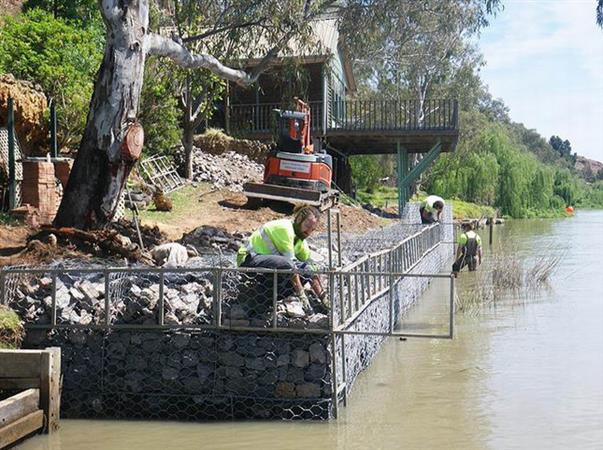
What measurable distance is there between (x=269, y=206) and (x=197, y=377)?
507 inches

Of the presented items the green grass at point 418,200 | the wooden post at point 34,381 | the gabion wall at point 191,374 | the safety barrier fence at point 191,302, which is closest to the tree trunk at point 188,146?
the safety barrier fence at point 191,302

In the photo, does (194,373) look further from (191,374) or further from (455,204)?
(455,204)

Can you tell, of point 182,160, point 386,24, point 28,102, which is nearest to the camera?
point 28,102

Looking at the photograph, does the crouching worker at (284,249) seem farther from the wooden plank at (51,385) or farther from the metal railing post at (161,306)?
the wooden plank at (51,385)

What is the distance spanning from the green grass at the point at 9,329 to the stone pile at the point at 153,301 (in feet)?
0.72

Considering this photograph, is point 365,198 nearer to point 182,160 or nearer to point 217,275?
point 182,160

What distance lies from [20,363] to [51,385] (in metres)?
0.36

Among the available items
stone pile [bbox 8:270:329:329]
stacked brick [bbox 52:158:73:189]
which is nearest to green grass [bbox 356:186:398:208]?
stacked brick [bbox 52:158:73:189]

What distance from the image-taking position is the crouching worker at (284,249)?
29.3 ft

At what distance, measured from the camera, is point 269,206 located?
2169 centimetres

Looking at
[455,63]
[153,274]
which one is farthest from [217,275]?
[455,63]

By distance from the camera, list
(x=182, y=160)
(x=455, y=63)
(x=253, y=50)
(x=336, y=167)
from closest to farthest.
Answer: (x=253, y=50)
(x=182, y=160)
(x=336, y=167)
(x=455, y=63)

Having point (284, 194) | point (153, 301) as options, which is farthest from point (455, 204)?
point (153, 301)

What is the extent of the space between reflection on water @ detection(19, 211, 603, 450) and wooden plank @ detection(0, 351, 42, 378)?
2.18 feet
